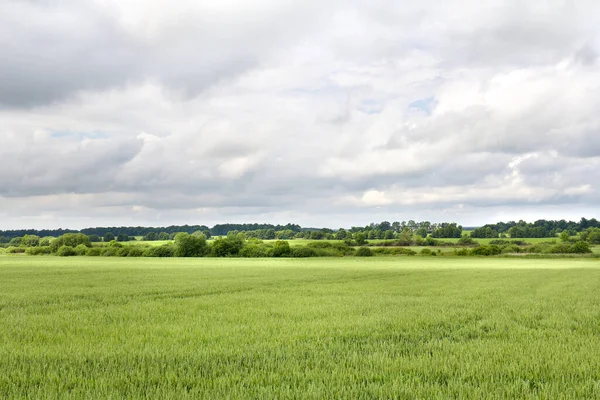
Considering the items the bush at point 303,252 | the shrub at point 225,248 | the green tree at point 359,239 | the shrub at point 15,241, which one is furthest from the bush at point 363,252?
the shrub at point 15,241

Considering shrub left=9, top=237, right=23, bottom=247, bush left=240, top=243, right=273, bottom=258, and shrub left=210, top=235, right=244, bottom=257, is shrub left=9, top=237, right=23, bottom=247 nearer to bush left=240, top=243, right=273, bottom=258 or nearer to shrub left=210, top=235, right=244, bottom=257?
shrub left=210, top=235, right=244, bottom=257

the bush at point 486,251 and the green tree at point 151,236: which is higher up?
the green tree at point 151,236

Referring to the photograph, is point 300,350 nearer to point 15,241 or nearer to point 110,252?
point 110,252

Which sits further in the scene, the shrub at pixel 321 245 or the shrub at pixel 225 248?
the shrub at pixel 321 245

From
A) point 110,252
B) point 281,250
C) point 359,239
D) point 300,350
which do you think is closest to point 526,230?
point 359,239

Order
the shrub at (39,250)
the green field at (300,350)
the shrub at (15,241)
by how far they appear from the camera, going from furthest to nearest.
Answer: the shrub at (15,241) → the shrub at (39,250) → the green field at (300,350)

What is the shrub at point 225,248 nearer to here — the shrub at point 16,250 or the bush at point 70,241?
the bush at point 70,241

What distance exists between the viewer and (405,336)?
41.2 ft

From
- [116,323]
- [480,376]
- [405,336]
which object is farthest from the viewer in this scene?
[116,323]

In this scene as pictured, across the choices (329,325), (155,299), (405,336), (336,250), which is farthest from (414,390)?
(336,250)

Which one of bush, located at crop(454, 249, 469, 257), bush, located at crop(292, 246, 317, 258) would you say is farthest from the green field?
bush, located at crop(454, 249, 469, 257)

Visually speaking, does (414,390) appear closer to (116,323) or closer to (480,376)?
(480,376)

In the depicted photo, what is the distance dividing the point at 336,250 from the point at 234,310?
96.1 metres

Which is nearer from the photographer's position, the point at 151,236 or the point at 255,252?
the point at 255,252
